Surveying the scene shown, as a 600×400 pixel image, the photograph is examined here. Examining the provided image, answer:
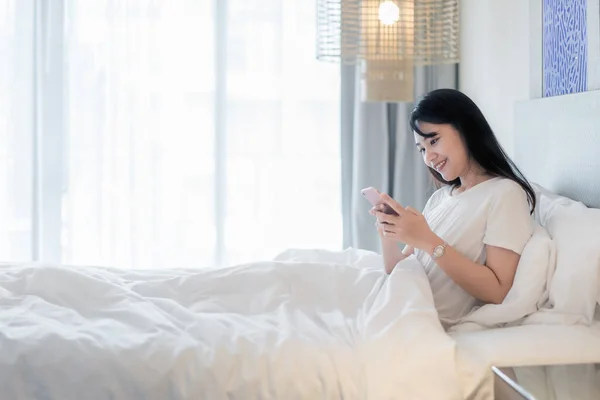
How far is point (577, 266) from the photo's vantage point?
198 centimetres

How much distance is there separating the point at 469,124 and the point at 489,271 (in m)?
0.44

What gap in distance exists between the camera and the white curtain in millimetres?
4160

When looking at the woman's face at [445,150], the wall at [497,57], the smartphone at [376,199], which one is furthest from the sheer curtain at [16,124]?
the woman's face at [445,150]

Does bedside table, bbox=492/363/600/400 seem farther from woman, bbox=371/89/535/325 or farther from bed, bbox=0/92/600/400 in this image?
woman, bbox=371/89/535/325

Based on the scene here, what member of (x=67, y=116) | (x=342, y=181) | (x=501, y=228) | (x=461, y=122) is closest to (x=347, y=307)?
(x=501, y=228)

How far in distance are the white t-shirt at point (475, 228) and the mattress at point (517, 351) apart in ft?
0.91

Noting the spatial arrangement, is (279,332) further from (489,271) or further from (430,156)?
(430,156)

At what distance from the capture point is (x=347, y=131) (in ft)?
14.0

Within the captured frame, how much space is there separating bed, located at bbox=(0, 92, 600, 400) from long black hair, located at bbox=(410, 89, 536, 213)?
0.64ft

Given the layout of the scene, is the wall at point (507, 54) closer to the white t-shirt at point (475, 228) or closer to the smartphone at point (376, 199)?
the white t-shirt at point (475, 228)

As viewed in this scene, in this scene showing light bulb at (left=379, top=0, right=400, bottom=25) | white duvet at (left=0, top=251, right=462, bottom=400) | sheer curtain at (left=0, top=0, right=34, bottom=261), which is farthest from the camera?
sheer curtain at (left=0, top=0, right=34, bottom=261)

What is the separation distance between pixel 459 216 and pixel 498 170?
6.9 inches

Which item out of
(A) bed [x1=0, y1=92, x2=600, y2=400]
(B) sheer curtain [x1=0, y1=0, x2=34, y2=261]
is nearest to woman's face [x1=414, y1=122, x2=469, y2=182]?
(A) bed [x1=0, y1=92, x2=600, y2=400]

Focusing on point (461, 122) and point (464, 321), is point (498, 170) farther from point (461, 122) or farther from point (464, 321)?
point (464, 321)
